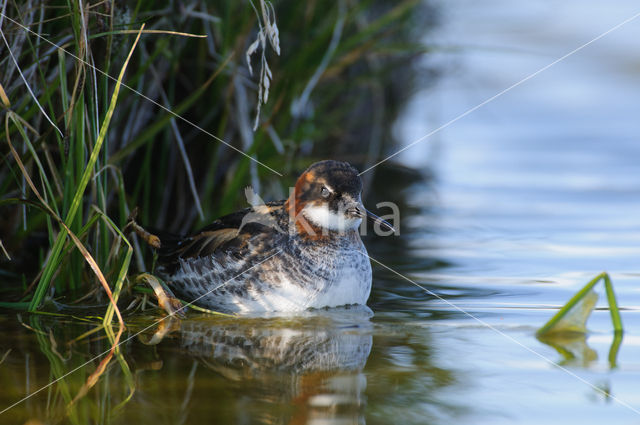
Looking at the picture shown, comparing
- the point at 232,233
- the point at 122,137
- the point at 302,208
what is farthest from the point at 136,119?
the point at 302,208

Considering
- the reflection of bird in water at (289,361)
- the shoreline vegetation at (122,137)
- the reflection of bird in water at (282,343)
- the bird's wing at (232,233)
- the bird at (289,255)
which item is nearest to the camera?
the reflection of bird in water at (289,361)

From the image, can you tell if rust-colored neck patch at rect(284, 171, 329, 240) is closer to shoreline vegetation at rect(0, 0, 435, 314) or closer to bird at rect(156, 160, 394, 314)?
bird at rect(156, 160, 394, 314)

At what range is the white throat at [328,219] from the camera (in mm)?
5133

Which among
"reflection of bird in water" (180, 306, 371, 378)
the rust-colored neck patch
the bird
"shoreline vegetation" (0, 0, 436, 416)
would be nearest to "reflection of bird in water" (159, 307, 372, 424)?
"reflection of bird in water" (180, 306, 371, 378)

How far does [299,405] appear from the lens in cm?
324

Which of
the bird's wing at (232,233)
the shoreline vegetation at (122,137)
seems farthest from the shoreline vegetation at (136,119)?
the bird's wing at (232,233)

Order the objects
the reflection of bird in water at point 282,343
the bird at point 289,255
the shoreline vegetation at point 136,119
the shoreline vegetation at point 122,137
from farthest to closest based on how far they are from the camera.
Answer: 1. the bird at point 289,255
2. the shoreline vegetation at point 136,119
3. the shoreline vegetation at point 122,137
4. the reflection of bird in water at point 282,343

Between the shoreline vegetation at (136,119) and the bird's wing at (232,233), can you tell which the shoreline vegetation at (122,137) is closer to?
the shoreline vegetation at (136,119)

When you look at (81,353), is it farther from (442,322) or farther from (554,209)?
(554,209)

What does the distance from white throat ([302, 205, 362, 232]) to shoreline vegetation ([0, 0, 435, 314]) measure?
0.70 meters

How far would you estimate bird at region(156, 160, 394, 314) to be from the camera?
485 centimetres

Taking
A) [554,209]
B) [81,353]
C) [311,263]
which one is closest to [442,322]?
[311,263]

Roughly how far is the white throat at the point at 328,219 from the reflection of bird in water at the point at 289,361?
0.56m

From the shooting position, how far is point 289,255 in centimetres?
499
